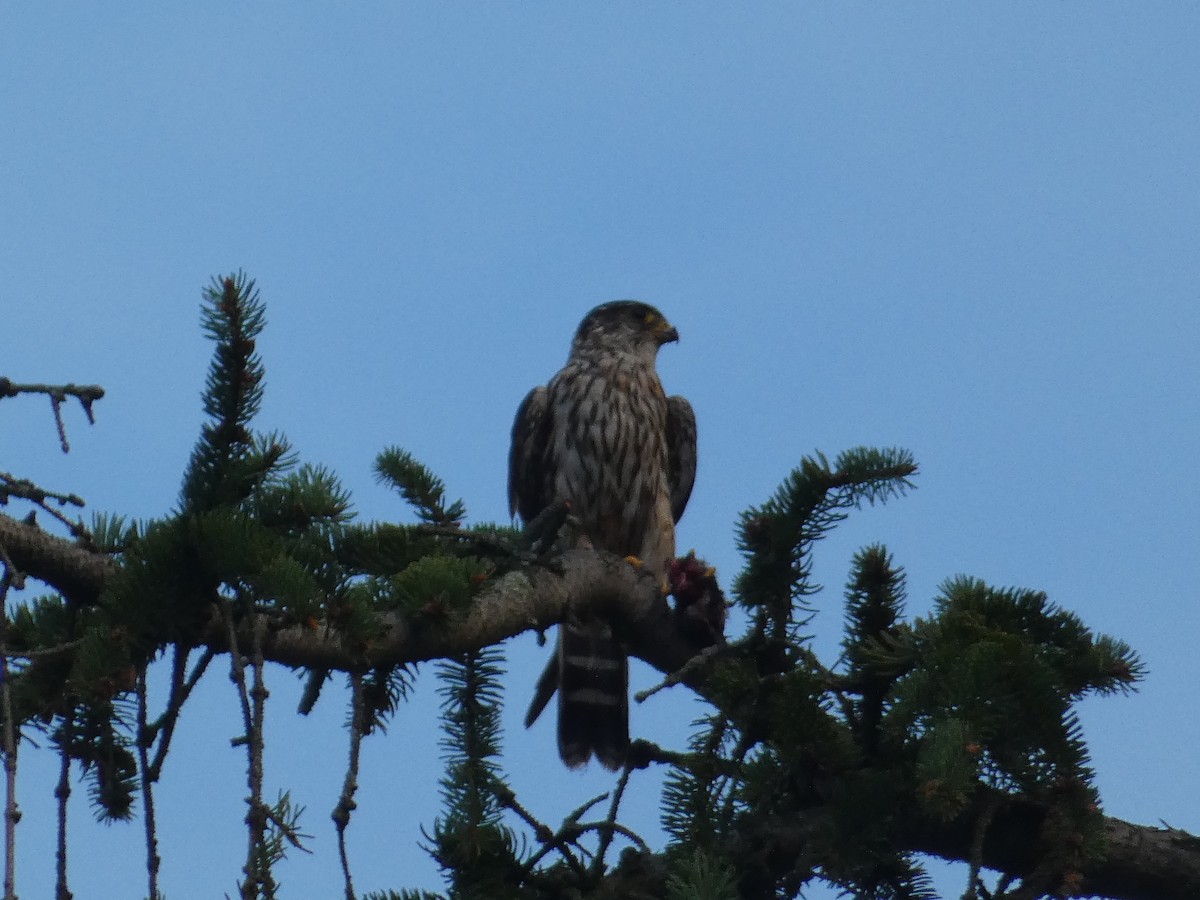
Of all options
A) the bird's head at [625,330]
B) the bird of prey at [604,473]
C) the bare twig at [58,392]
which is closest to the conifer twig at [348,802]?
the bare twig at [58,392]

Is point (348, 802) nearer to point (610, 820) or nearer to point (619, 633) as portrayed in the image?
point (610, 820)

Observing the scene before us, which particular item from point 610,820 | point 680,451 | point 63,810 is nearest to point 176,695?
point 63,810

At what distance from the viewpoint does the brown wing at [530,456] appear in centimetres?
571

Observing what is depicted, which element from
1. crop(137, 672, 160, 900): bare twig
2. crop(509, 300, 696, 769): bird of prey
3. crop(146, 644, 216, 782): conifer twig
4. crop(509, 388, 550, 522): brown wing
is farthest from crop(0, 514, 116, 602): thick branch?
crop(509, 388, 550, 522): brown wing

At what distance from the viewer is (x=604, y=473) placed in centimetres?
545

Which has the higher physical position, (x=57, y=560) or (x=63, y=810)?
(x=57, y=560)

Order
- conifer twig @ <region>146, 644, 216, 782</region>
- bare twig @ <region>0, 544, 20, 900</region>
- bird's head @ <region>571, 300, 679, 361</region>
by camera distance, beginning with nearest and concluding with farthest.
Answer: bare twig @ <region>0, 544, 20, 900</region> < conifer twig @ <region>146, 644, 216, 782</region> < bird's head @ <region>571, 300, 679, 361</region>

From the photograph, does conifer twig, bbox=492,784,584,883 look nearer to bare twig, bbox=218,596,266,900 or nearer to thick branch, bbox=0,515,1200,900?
thick branch, bbox=0,515,1200,900

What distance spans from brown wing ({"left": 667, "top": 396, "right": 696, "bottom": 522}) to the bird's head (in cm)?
36

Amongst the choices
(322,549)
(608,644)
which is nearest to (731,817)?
(322,549)

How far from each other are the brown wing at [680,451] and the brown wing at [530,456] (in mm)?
546

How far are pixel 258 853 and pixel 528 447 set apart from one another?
422 cm

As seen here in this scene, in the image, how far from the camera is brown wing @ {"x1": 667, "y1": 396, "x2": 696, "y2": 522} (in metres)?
5.89

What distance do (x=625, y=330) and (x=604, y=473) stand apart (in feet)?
3.17
